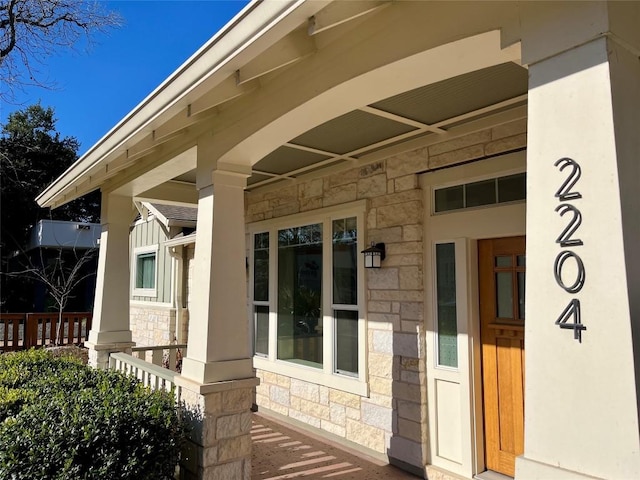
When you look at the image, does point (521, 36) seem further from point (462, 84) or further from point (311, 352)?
point (311, 352)

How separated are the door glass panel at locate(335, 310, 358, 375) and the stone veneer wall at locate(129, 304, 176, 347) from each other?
5301mm

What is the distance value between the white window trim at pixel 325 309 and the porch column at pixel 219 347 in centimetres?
166

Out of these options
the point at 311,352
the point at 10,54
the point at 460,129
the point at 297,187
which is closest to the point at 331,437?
the point at 311,352

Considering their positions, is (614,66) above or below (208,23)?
below

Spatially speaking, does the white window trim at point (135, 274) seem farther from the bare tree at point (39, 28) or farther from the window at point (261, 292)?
the window at point (261, 292)

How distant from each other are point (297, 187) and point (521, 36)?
172 inches

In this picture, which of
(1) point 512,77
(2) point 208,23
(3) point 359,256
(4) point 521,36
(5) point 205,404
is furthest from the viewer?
(2) point 208,23

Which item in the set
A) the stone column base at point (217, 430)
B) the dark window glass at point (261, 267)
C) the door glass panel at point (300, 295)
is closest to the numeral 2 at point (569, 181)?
the stone column base at point (217, 430)

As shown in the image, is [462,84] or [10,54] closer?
[462,84]

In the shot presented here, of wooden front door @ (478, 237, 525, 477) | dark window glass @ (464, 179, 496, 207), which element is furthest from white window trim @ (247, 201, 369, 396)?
wooden front door @ (478, 237, 525, 477)

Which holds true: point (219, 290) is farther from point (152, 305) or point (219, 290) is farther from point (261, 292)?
point (152, 305)

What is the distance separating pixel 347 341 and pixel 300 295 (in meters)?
1.04

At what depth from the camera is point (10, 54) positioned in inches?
345

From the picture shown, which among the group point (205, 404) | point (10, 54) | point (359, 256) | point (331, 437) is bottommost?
point (331, 437)
